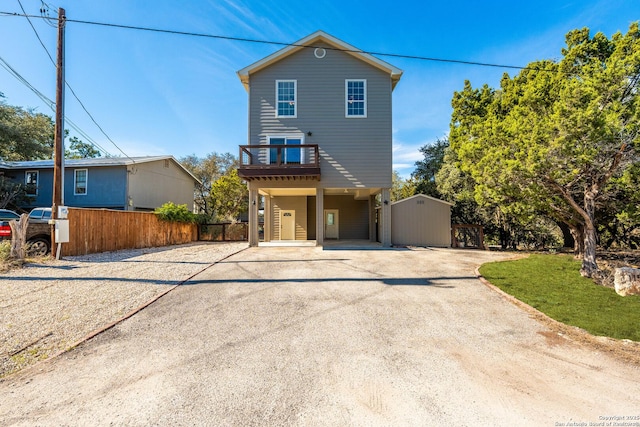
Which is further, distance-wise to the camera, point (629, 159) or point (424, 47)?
point (424, 47)

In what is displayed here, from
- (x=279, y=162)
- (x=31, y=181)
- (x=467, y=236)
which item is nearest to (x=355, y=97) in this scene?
(x=279, y=162)

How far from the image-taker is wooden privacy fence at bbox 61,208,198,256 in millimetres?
10172

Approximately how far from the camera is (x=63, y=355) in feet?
10.9

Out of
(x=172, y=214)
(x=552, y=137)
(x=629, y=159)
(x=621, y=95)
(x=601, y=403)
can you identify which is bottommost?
(x=601, y=403)

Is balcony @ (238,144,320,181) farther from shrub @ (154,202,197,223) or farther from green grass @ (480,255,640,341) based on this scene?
green grass @ (480,255,640,341)

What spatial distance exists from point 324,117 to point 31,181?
66.0ft

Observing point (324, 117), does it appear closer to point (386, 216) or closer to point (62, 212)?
point (386, 216)

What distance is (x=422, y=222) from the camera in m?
14.5

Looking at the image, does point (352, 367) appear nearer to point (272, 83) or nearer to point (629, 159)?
A: point (629, 159)

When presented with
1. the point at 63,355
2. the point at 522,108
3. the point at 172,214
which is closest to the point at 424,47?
the point at 522,108

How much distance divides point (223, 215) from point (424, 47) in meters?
19.9

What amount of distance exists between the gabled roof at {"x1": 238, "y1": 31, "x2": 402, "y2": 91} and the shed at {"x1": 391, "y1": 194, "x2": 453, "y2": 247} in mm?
6401

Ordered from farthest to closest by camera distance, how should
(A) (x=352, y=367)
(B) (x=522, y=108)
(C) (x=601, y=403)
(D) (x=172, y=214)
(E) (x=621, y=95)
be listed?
1. (D) (x=172, y=214)
2. (B) (x=522, y=108)
3. (E) (x=621, y=95)
4. (A) (x=352, y=367)
5. (C) (x=601, y=403)

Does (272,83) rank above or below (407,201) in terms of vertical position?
above
